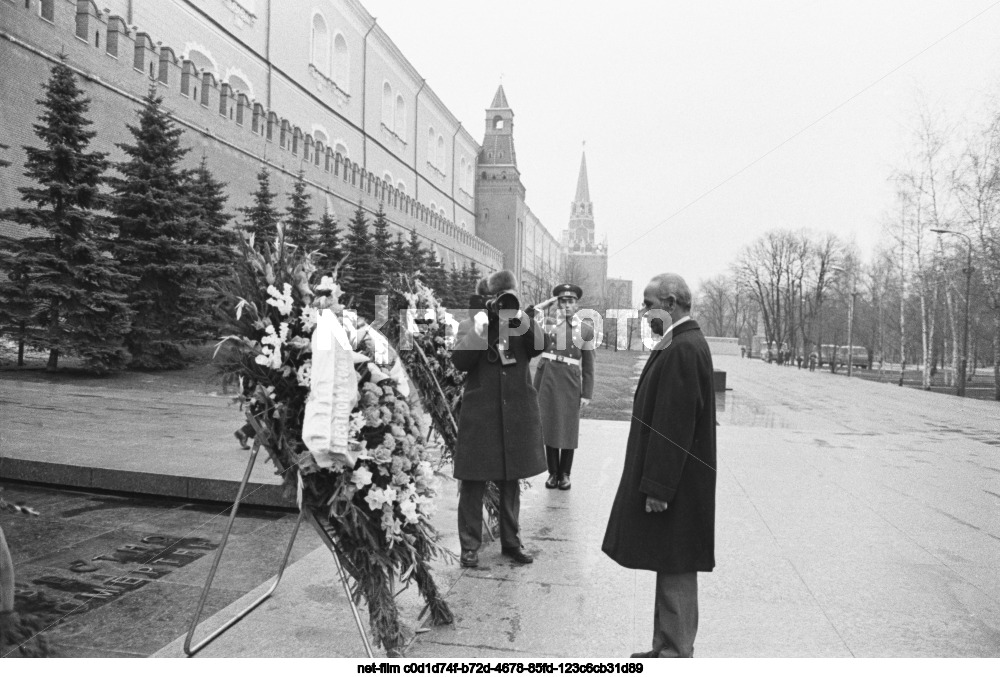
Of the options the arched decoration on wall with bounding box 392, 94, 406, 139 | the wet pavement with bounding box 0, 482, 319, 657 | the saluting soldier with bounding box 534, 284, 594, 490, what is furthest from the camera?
the arched decoration on wall with bounding box 392, 94, 406, 139

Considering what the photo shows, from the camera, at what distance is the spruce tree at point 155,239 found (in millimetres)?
13820

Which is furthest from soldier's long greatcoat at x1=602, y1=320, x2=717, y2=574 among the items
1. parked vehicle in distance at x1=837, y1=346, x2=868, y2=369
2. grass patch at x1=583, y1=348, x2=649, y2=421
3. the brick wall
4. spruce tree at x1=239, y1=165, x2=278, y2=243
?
parked vehicle in distance at x1=837, y1=346, x2=868, y2=369

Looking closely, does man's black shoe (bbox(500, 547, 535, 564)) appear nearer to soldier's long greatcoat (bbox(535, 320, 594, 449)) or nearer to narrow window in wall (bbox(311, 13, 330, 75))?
soldier's long greatcoat (bbox(535, 320, 594, 449))

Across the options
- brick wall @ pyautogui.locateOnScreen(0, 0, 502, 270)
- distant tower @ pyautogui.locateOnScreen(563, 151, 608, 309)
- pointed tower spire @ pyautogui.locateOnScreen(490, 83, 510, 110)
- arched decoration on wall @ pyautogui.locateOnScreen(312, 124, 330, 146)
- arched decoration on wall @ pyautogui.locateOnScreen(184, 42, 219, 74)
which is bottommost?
distant tower @ pyautogui.locateOnScreen(563, 151, 608, 309)

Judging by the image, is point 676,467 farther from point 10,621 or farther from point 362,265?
point 362,265

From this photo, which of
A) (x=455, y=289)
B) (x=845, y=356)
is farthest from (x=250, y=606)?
(x=845, y=356)

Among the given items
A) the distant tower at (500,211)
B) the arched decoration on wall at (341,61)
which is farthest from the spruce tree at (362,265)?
the distant tower at (500,211)

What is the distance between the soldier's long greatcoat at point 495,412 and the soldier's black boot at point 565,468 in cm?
204

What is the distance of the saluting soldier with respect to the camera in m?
5.61

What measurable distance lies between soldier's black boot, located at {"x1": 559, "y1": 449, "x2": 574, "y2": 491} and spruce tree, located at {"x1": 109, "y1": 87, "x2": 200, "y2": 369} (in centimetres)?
1095

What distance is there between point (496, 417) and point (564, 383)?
193cm

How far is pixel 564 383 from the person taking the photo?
18.7 ft

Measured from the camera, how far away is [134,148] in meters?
13.9

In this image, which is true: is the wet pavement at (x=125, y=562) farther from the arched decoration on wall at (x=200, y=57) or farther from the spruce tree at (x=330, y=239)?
the arched decoration on wall at (x=200, y=57)
